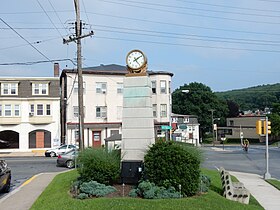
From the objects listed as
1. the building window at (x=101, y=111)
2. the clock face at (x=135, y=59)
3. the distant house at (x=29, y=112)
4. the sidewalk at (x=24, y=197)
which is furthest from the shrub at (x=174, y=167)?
the building window at (x=101, y=111)

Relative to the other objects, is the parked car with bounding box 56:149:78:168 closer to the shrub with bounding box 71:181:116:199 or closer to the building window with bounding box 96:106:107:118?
the shrub with bounding box 71:181:116:199

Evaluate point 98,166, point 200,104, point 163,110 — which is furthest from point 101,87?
point 200,104

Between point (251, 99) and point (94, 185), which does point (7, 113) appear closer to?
point (94, 185)

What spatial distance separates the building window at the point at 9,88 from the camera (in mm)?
46906

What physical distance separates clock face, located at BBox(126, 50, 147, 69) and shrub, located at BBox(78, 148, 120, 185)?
10.9ft

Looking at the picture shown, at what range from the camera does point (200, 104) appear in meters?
86.2

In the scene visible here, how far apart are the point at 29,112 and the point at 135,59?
3526 cm

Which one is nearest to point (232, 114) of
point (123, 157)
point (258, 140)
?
point (258, 140)

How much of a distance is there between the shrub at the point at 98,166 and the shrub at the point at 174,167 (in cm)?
133

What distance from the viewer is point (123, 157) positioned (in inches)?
539

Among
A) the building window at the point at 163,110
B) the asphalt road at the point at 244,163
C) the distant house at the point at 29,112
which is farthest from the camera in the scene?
the building window at the point at 163,110

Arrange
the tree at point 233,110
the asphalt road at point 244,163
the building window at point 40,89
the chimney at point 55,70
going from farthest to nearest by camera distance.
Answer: the tree at point 233,110 → the chimney at point 55,70 → the building window at point 40,89 → the asphalt road at point 244,163

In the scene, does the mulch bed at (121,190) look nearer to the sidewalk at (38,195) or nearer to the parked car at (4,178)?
the sidewalk at (38,195)

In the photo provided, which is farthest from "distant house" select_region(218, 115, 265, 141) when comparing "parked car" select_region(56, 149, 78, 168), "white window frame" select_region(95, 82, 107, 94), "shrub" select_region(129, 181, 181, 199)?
"shrub" select_region(129, 181, 181, 199)
